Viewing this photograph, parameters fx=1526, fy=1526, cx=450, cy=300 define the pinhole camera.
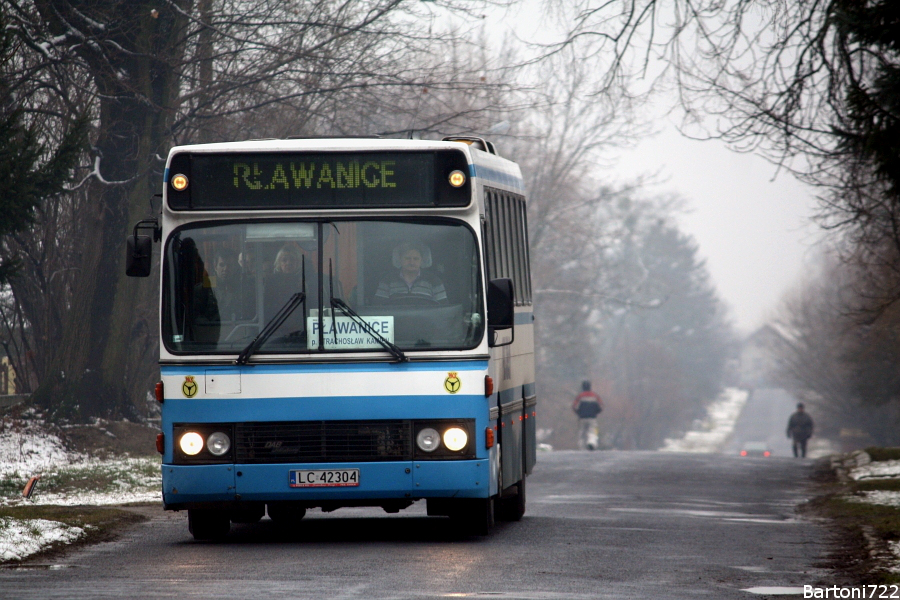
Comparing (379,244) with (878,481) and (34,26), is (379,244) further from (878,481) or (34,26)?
(34,26)

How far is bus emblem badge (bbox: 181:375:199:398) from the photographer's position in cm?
1094

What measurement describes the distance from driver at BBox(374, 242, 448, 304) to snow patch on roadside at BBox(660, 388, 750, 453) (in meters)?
86.3

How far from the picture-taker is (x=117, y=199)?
27.4 meters

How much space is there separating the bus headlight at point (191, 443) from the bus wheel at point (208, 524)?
41.9 inches

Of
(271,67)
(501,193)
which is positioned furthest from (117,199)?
(501,193)

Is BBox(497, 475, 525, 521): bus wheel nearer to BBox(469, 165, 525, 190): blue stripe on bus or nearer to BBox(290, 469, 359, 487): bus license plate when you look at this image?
BBox(469, 165, 525, 190): blue stripe on bus

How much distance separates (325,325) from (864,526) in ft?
21.3

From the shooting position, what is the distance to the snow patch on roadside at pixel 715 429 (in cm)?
11159

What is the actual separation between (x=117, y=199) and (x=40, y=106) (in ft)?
7.25

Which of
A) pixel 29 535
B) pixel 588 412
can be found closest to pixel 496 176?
pixel 29 535

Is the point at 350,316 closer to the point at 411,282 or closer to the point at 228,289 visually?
the point at 411,282

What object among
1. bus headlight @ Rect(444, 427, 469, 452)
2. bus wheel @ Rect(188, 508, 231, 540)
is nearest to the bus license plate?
bus headlight @ Rect(444, 427, 469, 452)

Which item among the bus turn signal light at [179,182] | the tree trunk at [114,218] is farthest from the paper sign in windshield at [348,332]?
the tree trunk at [114,218]

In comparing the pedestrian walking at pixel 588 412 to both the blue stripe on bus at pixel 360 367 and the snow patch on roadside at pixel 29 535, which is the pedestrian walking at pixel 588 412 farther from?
the blue stripe on bus at pixel 360 367
